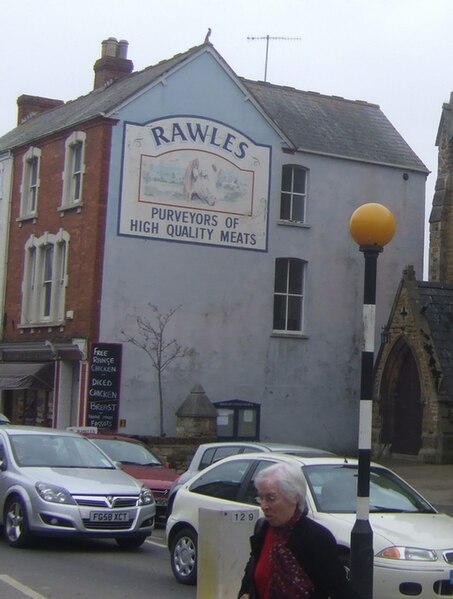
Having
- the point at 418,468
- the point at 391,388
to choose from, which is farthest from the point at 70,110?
the point at 418,468

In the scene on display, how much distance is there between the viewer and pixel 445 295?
1155 inches

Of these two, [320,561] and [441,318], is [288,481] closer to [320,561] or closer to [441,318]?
[320,561]

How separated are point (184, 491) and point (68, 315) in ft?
61.0

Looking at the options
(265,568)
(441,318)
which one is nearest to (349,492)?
(265,568)

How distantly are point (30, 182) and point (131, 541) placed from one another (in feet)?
69.3

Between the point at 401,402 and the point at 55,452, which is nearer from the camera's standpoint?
the point at 55,452

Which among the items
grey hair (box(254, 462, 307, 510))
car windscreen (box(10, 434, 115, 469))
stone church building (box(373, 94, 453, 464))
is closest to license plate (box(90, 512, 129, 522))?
car windscreen (box(10, 434, 115, 469))

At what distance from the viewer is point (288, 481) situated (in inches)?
204

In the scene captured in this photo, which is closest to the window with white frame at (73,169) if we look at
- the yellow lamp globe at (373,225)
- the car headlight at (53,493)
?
the car headlight at (53,493)

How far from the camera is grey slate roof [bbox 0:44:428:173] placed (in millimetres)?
32312

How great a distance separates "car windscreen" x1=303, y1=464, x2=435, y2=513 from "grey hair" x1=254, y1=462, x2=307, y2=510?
18.1 ft

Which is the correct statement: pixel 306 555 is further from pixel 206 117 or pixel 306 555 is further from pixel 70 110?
pixel 70 110

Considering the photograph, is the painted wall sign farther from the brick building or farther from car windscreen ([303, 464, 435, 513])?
car windscreen ([303, 464, 435, 513])

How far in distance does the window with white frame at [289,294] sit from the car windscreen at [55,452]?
16.8 meters
